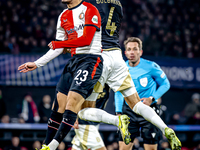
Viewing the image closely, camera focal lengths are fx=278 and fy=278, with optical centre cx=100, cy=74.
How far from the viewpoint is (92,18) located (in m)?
3.36

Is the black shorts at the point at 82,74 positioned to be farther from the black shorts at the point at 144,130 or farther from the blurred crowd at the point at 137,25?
the blurred crowd at the point at 137,25

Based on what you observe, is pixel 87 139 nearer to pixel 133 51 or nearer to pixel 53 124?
pixel 53 124

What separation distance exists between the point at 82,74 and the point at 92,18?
69cm

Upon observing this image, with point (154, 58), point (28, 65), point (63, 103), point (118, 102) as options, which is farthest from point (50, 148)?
point (154, 58)

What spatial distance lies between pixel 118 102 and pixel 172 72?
604cm

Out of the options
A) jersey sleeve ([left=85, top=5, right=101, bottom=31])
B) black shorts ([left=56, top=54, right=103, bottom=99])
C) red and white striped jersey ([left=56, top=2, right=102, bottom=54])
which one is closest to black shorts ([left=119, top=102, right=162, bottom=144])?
black shorts ([left=56, top=54, right=103, bottom=99])

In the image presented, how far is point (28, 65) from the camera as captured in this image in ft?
11.5

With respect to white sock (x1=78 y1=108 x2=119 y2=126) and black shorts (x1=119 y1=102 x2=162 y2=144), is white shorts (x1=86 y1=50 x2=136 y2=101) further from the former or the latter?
black shorts (x1=119 y1=102 x2=162 y2=144)

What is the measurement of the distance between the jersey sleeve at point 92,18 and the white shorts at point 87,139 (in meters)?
1.62

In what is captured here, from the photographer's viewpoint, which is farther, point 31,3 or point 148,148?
point 31,3

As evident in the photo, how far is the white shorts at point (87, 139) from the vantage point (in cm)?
412

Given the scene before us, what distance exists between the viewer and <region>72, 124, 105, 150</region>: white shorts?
162 inches

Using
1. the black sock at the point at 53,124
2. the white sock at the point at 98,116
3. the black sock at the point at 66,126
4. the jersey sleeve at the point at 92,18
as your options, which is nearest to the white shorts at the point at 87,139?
the white sock at the point at 98,116

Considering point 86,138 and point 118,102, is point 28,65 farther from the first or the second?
point 118,102
